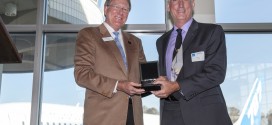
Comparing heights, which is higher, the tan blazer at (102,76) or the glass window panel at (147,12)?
the glass window panel at (147,12)

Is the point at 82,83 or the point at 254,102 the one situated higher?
the point at 82,83

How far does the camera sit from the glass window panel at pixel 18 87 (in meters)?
3.73

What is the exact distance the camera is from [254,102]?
3791 millimetres

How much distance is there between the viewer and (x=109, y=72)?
1965mm

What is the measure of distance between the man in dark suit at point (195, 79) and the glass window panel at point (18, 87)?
87.2 inches

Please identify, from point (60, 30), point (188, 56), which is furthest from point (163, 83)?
point (60, 30)

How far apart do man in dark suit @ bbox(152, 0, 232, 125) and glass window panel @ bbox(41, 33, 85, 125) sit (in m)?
1.89

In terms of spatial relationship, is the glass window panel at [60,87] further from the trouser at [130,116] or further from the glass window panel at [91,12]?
the trouser at [130,116]

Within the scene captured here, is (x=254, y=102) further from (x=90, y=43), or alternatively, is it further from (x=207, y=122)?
(x=90, y=43)

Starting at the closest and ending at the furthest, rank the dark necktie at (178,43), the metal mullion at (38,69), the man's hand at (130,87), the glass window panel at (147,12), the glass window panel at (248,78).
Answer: the man's hand at (130,87), the dark necktie at (178,43), the metal mullion at (38,69), the glass window panel at (248,78), the glass window panel at (147,12)

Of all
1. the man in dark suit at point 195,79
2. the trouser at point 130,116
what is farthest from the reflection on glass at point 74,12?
the trouser at point 130,116

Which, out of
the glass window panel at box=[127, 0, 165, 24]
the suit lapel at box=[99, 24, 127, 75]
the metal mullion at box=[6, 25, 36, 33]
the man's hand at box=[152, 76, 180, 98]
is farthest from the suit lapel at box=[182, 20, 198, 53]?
the metal mullion at box=[6, 25, 36, 33]

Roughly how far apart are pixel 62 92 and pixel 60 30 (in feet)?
2.44

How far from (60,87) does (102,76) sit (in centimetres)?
202
